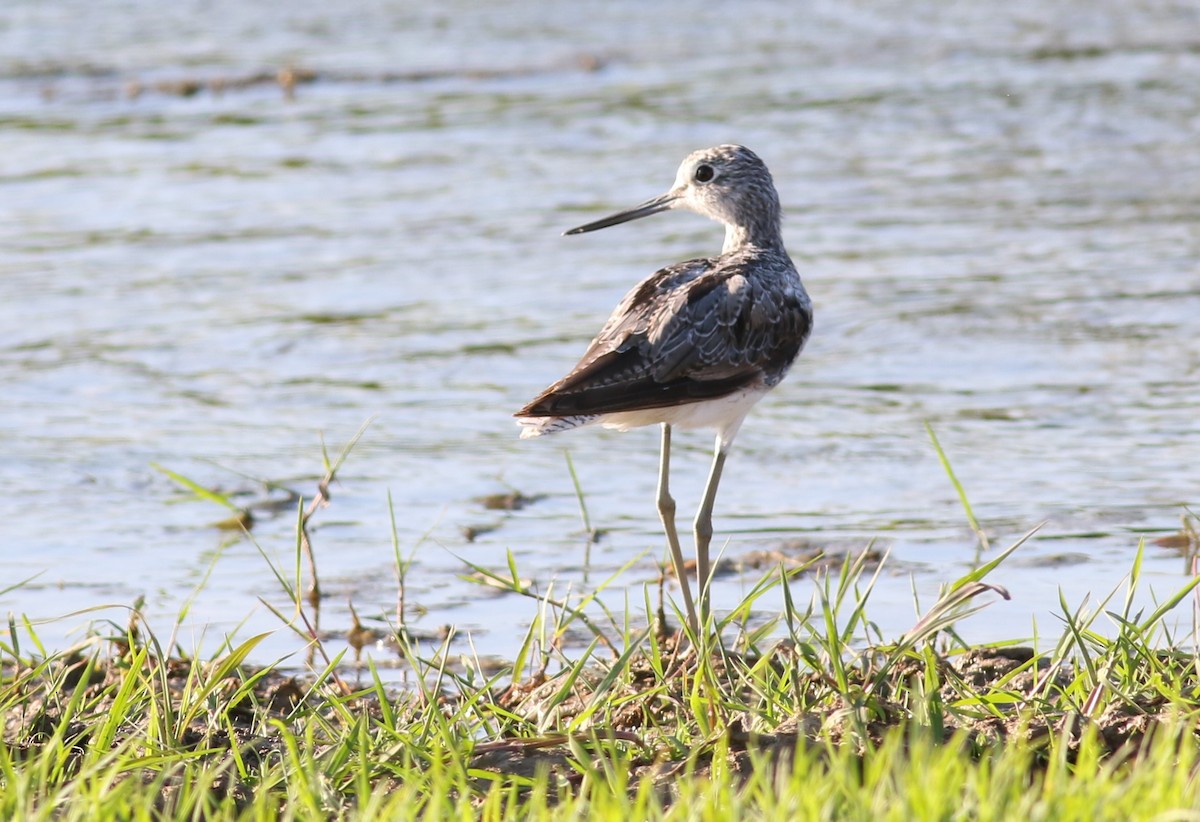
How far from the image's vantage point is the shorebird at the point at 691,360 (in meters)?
5.65

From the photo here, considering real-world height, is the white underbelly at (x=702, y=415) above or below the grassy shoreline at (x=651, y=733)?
above

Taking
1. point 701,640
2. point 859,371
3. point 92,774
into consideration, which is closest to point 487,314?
point 859,371

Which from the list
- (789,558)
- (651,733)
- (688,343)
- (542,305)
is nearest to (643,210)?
(688,343)

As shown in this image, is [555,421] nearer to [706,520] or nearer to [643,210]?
[706,520]

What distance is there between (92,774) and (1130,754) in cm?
254

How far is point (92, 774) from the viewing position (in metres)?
4.11

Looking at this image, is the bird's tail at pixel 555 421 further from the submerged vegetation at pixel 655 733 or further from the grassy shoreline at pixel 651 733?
the grassy shoreline at pixel 651 733

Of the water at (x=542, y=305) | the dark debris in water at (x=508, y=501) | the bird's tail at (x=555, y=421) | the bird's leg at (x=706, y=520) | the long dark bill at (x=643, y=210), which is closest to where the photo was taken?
the bird's tail at (x=555, y=421)

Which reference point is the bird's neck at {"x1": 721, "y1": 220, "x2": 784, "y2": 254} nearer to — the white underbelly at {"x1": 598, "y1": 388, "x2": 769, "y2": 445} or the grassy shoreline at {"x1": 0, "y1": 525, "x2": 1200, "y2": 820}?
the white underbelly at {"x1": 598, "y1": 388, "x2": 769, "y2": 445}

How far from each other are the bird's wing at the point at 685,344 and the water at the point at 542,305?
1.04 m

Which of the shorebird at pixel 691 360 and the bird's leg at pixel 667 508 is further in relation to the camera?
the bird's leg at pixel 667 508

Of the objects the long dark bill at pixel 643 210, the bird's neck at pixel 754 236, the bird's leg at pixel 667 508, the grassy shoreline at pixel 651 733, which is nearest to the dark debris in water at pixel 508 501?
the long dark bill at pixel 643 210

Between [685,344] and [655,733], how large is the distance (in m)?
1.48

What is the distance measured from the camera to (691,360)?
19.1ft
